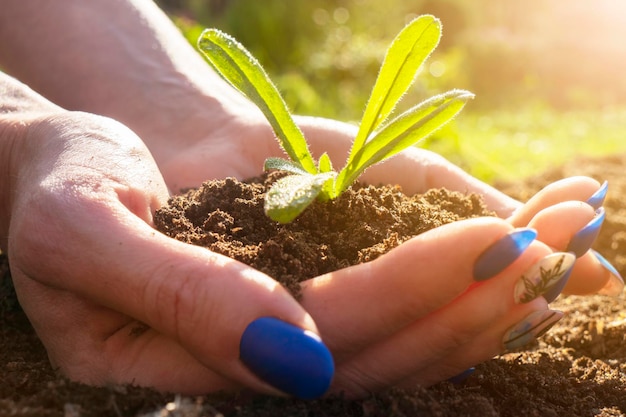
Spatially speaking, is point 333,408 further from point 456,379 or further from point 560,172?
point 560,172

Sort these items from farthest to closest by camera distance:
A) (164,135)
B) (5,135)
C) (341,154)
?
(164,135) → (341,154) → (5,135)

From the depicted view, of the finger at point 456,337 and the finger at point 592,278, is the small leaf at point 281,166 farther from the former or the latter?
the finger at point 592,278

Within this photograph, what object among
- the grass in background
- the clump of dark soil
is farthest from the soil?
the grass in background

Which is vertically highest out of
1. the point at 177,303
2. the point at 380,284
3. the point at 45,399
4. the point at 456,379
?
the point at 380,284

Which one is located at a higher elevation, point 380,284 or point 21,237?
point 380,284

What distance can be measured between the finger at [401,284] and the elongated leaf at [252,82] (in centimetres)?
43

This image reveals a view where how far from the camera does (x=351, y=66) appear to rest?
20.3 feet

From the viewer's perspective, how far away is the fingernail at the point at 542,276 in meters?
1.17

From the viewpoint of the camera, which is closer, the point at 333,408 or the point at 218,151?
the point at 333,408

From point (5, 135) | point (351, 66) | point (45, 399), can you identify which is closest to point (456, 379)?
point (45, 399)

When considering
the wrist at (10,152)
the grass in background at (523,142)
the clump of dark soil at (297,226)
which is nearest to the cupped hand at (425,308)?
the clump of dark soil at (297,226)

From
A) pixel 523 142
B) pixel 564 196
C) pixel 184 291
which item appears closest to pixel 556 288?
pixel 564 196

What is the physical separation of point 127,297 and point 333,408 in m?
0.42

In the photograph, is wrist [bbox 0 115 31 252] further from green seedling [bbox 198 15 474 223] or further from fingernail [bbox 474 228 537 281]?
fingernail [bbox 474 228 537 281]
